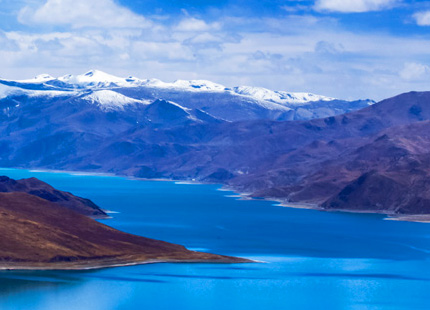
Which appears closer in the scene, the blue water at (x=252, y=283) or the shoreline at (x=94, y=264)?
the blue water at (x=252, y=283)

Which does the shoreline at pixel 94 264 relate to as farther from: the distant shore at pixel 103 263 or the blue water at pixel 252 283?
the blue water at pixel 252 283

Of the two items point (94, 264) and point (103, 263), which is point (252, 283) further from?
point (94, 264)

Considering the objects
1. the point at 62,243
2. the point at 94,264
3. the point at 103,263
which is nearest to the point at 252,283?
the point at 103,263

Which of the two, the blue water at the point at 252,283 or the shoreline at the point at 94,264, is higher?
the shoreline at the point at 94,264

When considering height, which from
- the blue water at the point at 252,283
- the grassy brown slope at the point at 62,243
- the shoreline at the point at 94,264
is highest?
the grassy brown slope at the point at 62,243

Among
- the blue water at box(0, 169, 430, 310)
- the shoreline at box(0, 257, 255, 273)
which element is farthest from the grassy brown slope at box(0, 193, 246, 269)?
the blue water at box(0, 169, 430, 310)

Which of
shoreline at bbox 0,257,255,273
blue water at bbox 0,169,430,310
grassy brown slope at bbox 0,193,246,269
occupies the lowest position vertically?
blue water at bbox 0,169,430,310

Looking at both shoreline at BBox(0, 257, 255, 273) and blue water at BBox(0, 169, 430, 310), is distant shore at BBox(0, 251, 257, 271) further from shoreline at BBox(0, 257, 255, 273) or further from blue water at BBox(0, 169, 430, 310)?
blue water at BBox(0, 169, 430, 310)

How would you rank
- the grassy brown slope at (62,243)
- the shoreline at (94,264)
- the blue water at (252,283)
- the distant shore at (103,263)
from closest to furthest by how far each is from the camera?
the blue water at (252,283) → the shoreline at (94,264) → the distant shore at (103,263) → the grassy brown slope at (62,243)

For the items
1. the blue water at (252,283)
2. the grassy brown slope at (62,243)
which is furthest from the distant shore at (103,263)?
the blue water at (252,283)
